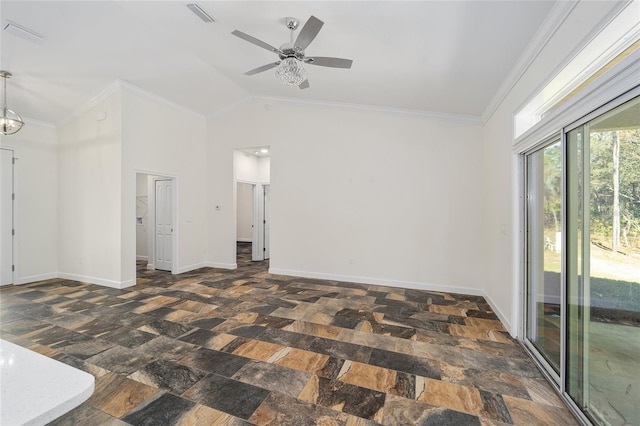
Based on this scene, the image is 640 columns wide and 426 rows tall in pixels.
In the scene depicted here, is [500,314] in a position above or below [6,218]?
below

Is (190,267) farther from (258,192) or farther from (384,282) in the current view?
(384,282)

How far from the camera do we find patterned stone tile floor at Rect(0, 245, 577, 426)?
1987mm

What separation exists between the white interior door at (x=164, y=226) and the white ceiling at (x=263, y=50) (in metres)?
2.09

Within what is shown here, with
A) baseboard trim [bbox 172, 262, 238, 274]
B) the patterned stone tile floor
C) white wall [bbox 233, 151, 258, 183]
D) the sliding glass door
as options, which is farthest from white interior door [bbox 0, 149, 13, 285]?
the sliding glass door

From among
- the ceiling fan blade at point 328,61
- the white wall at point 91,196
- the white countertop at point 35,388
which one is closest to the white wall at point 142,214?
the white wall at point 91,196

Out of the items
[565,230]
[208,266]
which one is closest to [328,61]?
[565,230]

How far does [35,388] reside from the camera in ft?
2.49

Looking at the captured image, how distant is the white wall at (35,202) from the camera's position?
533 cm

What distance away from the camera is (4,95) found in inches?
177

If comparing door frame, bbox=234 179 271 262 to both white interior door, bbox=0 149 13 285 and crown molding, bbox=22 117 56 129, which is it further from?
white interior door, bbox=0 149 13 285

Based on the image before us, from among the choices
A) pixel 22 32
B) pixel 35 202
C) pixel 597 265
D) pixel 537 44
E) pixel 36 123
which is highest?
pixel 22 32

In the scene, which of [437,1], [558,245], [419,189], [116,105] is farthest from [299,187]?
[558,245]

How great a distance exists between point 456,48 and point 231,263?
6038 mm

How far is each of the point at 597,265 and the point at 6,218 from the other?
8568 mm
